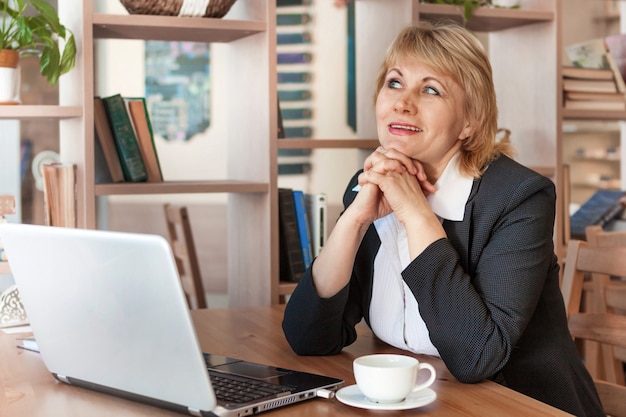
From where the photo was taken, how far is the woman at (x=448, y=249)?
4.92 feet

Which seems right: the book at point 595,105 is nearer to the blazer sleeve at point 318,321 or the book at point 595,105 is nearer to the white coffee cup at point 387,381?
the blazer sleeve at point 318,321

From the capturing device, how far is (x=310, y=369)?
1537 mm

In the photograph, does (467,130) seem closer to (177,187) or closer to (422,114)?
(422,114)

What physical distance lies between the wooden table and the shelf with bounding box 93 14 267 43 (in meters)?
0.85

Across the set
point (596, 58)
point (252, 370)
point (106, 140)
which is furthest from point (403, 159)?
point (596, 58)

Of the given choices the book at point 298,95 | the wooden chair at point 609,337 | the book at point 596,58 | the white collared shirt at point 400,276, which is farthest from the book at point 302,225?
the book at point 298,95

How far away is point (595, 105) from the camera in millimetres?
2953

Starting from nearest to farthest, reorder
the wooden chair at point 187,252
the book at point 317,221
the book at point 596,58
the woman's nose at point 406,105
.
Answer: the woman's nose at point 406,105, the book at point 317,221, the book at point 596,58, the wooden chair at point 187,252

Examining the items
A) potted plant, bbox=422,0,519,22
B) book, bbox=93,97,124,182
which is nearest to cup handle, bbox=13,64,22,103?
book, bbox=93,97,124,182

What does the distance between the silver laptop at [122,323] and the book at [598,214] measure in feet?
6.81

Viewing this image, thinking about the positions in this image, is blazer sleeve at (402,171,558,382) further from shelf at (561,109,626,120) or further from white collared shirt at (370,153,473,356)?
shelf at (561,109,626,120)

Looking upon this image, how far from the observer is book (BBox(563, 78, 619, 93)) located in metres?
2.87

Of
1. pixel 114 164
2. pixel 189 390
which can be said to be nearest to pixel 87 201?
pixel 114 164

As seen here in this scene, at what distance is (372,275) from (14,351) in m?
0.70
